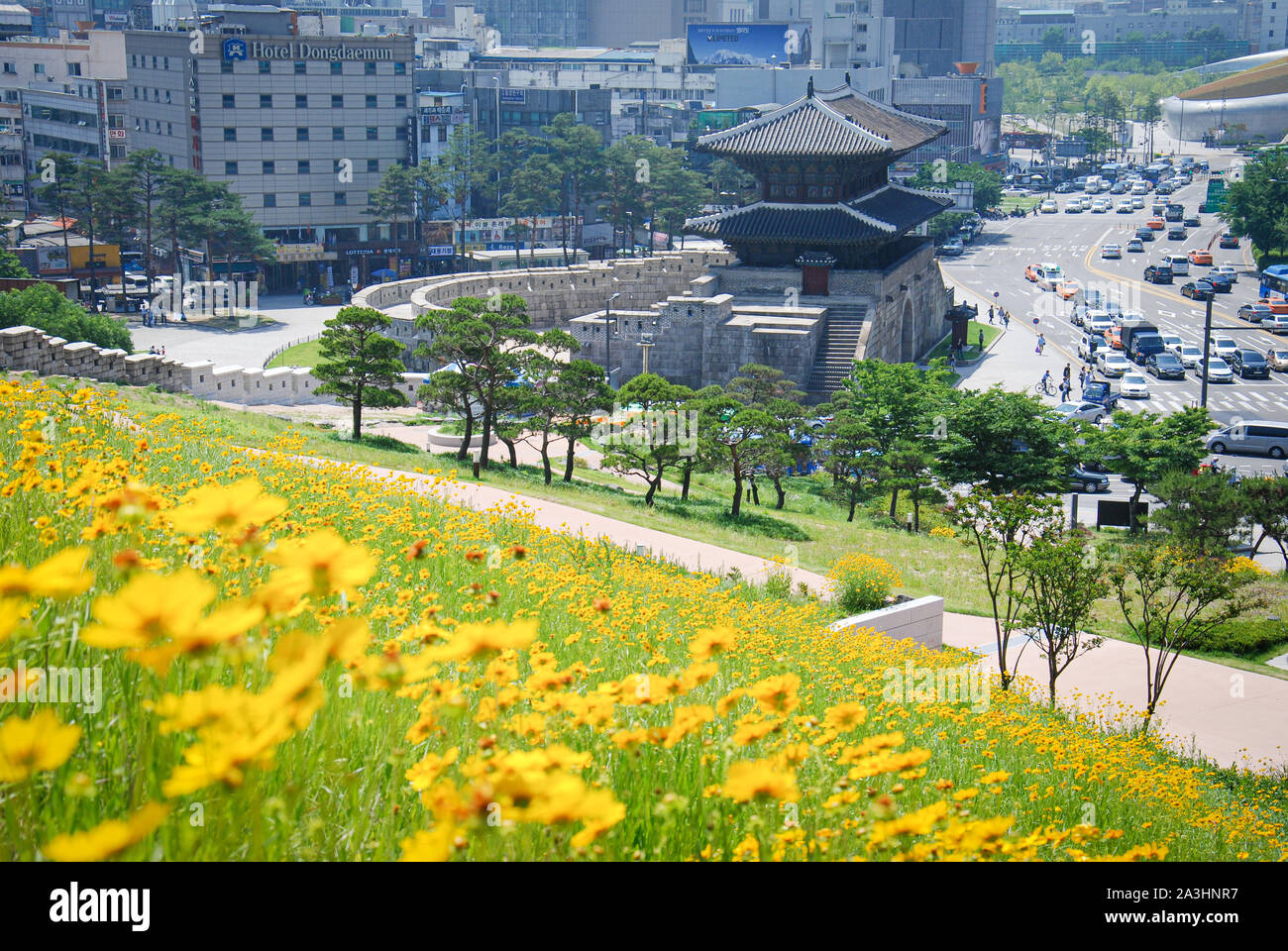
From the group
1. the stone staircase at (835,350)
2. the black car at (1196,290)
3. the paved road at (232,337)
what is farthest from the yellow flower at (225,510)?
the black car at (1196,290)

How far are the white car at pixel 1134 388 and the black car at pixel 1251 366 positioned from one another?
20.7ft

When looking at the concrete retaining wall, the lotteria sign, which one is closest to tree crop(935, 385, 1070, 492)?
the concrete retaining wall

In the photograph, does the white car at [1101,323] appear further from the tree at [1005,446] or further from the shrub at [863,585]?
the shrub at [863,585]

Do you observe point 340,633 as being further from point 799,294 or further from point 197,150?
point 197,150

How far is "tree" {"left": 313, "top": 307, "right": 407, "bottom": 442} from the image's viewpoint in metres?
28.8

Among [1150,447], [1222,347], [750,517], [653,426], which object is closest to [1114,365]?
[1222,347]

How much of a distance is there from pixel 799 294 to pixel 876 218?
4.28 metres

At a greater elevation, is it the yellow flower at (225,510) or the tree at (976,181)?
the tree at (976,181)

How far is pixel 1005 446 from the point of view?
29.8 meters

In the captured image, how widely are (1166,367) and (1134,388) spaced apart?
489 centimetres

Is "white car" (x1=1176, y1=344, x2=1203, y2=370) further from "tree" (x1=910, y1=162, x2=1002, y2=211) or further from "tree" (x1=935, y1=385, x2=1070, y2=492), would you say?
"tree" (x1=910, y1=162, x2=1002, y2=211)

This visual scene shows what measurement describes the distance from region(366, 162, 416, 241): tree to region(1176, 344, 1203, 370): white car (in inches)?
1573

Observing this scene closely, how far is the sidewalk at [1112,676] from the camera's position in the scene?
17.1 m

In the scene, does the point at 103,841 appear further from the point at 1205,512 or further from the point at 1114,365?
the point at 1114,365
